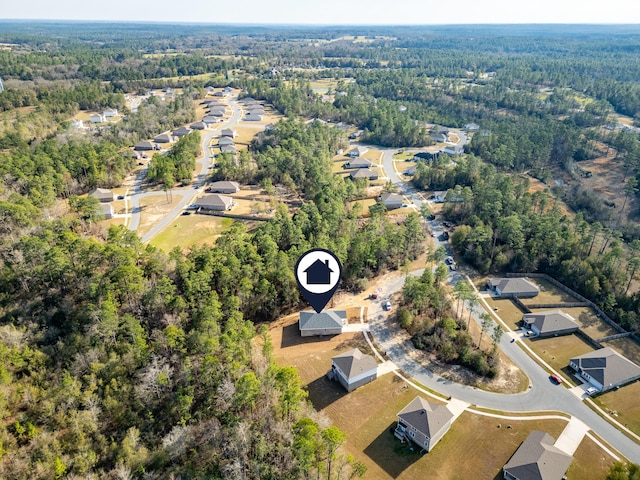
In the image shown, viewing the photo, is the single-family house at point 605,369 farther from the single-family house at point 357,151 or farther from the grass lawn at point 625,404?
the single-family house at point 357,151

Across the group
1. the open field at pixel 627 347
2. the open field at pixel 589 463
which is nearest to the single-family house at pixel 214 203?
the open field at pixel 627 347

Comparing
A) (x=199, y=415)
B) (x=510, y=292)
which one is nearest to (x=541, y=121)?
(x=510, y=292)

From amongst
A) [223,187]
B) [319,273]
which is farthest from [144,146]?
[319,273]

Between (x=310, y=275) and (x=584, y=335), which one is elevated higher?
(x=310, y=275)

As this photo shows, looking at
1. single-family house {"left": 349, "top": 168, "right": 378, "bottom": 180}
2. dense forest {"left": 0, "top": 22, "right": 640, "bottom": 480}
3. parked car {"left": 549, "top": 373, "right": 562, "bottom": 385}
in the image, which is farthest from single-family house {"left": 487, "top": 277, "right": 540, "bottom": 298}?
single-family house {"left": 349, "top": 168, "right": 378, "bottom": 180}

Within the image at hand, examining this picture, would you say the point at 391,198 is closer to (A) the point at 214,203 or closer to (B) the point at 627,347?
(A) the point at 214,203

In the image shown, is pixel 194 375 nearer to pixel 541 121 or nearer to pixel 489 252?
pixel 489 252
